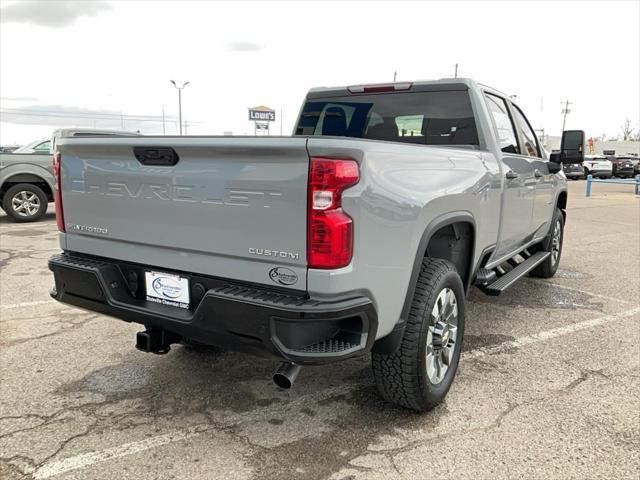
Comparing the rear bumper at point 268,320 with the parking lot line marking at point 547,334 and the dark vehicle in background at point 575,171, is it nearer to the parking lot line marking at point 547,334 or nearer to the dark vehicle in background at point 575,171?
the parking lot line marking at point 547,334

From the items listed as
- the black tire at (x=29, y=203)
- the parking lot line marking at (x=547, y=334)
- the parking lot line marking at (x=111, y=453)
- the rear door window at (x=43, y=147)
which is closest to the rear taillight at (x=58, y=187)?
the parking lot line marking at (x=111, y=453)

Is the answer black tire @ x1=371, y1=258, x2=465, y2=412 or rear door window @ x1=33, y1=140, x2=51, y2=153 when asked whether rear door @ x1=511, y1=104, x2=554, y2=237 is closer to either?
black tire @ x1=371, y1=258, x2=465, y2=412

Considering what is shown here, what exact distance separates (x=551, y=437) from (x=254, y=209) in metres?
1.98

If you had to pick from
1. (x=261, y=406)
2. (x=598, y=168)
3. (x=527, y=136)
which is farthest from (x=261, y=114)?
(x=261, y=406)

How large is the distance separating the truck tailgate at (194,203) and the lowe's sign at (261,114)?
111 feet

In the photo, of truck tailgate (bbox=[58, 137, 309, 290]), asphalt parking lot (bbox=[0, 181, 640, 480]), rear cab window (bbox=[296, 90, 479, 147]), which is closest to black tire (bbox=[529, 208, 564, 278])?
asphalt parking lot (bbox=[0, 181, 640, 480])

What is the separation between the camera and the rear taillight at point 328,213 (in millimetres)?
2213

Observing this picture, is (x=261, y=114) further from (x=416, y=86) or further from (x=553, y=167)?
(x=416, y=86)

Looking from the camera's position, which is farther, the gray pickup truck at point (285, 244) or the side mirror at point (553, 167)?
the side mirror at point (553, 167)

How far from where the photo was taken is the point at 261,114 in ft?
120

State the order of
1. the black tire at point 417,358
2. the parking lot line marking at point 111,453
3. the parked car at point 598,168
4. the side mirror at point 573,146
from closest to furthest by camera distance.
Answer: the parking lot line marking at point 111,453
the black tire at point 417,358
the side mirror at point 573,146
the parked car at point 598,168

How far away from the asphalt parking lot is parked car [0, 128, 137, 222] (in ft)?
20.9

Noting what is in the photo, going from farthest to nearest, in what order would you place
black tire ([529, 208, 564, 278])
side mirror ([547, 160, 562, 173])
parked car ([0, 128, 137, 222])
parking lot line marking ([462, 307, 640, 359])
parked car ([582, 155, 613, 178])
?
parked car ([582, 155, 613, 178])
parked car ([0, 128, 137, 222])
black tire ([529, 208, 564, 278])
side mirror ([547, 160, 562, 173])
parking lot line marking ([462, 307, 640, 359])

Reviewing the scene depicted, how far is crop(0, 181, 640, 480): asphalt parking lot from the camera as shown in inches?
101
